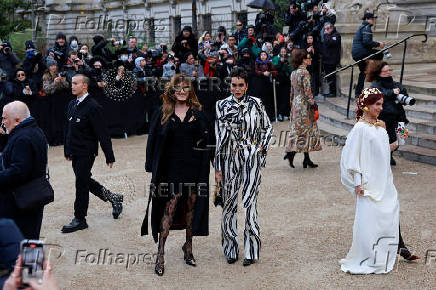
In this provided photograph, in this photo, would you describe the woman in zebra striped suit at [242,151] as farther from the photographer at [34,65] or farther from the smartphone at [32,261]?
the photographer at [34,65]

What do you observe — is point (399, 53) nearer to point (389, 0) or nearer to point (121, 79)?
point (389, 0)

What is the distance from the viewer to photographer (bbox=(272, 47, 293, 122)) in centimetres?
1599

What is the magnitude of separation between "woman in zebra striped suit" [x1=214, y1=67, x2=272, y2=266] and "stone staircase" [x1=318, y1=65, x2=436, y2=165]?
5.37m

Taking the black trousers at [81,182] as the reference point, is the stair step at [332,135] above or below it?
below

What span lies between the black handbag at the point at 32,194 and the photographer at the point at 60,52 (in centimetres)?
953

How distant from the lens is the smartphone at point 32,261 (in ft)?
8.96

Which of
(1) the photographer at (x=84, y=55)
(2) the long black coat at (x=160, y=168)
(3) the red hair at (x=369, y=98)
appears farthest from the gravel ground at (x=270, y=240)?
(1) the photographer at (x=84, y=55)

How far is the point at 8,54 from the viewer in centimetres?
1460

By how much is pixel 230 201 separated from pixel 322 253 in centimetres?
122

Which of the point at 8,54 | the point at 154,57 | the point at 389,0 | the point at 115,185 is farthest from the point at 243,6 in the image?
the point at 115,185

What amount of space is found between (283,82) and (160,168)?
10.4 metres

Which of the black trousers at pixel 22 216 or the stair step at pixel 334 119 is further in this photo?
the stair step at pixel 334 119

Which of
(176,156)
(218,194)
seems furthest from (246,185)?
(176,156)

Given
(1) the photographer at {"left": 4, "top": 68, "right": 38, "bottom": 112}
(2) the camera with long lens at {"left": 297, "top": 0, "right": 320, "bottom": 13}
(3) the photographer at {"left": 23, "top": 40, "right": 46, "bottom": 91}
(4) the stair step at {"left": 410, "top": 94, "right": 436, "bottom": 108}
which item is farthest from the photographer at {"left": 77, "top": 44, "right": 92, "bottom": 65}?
(4) the stair step at {"left": 410, "top": 94, "right": 436, "bottom": 108}
